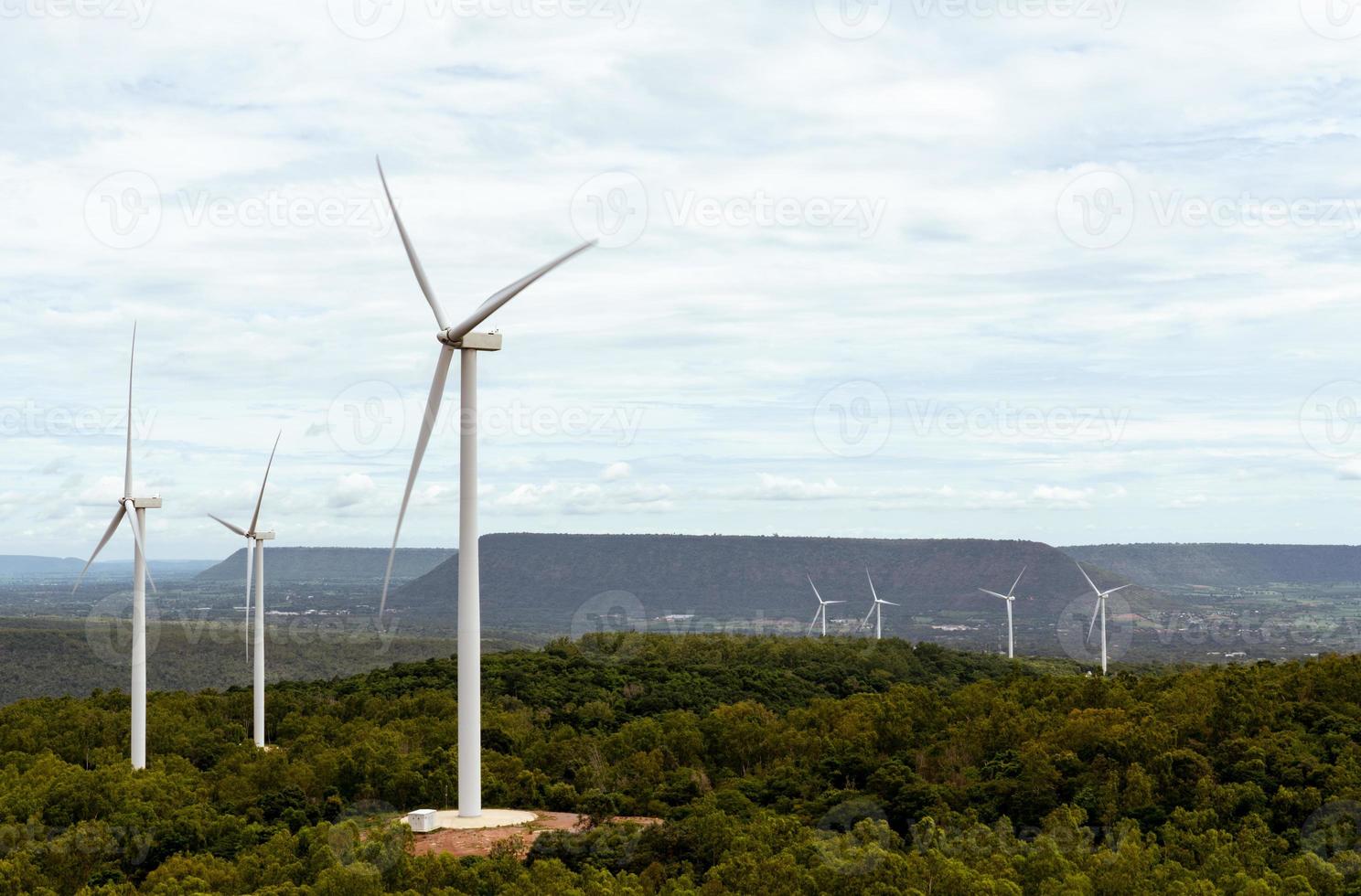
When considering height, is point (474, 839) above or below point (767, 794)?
above

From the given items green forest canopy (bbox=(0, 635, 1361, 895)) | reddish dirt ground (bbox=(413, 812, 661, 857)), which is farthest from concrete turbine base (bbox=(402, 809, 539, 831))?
green forest canopy (bbox=(0, 635, 1361, 895))

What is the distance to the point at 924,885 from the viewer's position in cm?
5128

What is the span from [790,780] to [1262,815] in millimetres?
23580

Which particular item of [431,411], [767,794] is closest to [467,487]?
[431,411]

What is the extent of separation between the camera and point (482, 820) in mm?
57375

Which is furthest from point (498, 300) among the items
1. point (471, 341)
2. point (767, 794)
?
point (767, 794)

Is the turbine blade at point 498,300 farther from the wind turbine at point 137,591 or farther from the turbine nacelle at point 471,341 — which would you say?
the wind turbine at point 137,591

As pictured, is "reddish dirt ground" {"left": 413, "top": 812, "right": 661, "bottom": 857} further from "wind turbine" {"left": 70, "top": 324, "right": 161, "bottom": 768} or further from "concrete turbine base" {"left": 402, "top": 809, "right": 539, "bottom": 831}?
"wind turbine" {"left": 70, "top": 324, "right": 161, "bottom": 768}

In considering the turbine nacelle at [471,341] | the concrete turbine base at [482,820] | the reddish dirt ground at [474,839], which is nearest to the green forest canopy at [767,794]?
the reddish dirt ground at [474,839]

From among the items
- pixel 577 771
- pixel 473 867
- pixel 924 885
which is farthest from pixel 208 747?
pixel 924 885

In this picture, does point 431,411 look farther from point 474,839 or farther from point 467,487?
point 474,839

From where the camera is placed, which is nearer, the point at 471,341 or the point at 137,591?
the point at 471,341

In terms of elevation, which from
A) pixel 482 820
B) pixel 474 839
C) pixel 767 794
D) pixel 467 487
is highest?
pixel 467 487

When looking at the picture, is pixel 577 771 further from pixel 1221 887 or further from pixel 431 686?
pixel 431 686
